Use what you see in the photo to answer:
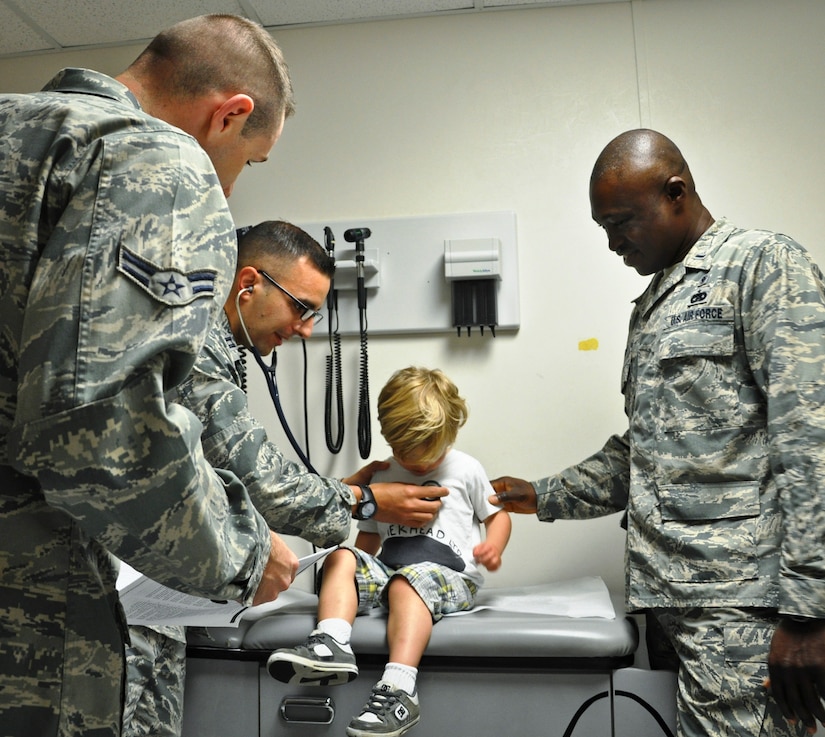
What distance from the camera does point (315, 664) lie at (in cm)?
170

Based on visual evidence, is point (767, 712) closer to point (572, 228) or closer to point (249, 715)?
point (249, 715)

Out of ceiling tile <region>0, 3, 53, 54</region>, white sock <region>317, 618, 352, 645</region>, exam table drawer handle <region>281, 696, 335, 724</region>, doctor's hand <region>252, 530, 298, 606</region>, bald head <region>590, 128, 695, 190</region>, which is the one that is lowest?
exam table drawer handle <region>281, 696, 335, 724</region>

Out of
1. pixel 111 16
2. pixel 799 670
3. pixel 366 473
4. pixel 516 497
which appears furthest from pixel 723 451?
pixel 111 16

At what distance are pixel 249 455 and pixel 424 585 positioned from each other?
0.63 meters

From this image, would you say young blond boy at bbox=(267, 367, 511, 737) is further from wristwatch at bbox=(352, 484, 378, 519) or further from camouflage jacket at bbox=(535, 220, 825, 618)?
camouflage jacket at bbox=(535, 220, 825, 618)

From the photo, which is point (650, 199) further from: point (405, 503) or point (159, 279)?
point (159, 279)

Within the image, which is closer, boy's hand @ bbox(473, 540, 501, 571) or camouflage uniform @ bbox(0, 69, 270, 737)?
camouflage uniform @ bbox(0, 69, 270, 737)

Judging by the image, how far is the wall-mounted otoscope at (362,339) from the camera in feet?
8.34

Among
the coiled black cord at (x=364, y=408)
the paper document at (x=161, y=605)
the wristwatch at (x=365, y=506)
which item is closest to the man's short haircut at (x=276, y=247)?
the coiled black cord at (x=364, y=408)

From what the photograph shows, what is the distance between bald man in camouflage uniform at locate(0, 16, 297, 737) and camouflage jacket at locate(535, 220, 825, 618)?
998 mm

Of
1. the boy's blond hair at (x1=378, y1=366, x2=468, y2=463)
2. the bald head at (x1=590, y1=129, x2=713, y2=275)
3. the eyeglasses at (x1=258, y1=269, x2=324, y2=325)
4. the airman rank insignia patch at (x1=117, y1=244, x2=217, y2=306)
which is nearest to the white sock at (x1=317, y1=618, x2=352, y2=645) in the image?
the boy's blond hair at (x1=378, y1=366, x2=468, y2=463)

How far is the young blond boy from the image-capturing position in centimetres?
172

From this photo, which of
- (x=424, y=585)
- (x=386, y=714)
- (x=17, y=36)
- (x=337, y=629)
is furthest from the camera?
(x=17, y=36)

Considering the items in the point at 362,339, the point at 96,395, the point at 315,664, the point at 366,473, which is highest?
the point at 362,339
